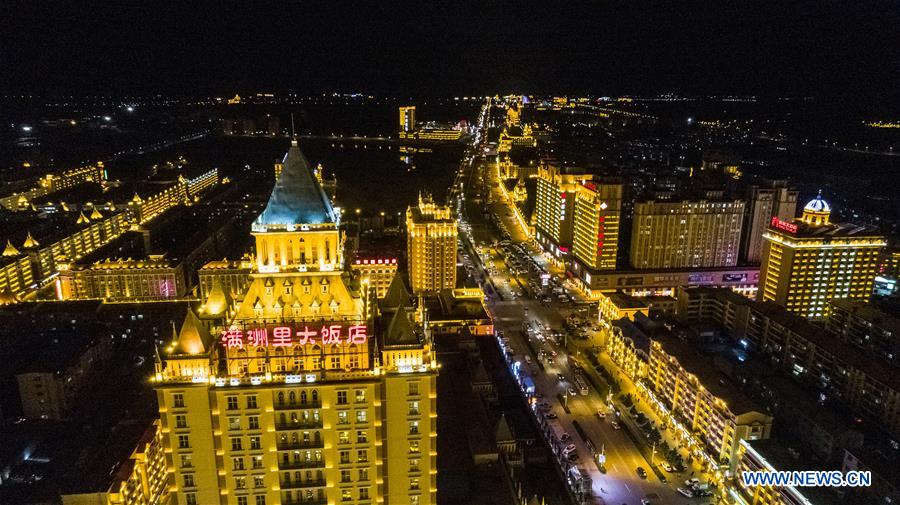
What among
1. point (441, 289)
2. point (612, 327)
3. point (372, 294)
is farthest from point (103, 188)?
point (372, 294)

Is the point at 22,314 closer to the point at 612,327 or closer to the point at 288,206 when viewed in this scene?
the point at 288,206

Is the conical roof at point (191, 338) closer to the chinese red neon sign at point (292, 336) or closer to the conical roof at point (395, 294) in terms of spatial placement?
the chinese red neon sign at point (292, 336)

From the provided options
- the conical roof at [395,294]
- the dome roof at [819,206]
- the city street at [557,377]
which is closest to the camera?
the conical roof at [395,294]

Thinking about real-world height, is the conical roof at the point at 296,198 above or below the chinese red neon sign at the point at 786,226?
above

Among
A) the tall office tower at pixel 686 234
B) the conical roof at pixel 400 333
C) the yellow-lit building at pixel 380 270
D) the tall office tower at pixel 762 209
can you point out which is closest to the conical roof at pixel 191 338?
the conical roof at pixel 400 333

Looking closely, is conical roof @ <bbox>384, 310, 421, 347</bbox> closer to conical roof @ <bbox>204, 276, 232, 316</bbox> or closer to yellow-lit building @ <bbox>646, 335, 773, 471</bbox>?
conical roof @ <bbox>204, 276, 232, 316</bbox>

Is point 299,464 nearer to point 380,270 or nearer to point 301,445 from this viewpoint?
point 301,445

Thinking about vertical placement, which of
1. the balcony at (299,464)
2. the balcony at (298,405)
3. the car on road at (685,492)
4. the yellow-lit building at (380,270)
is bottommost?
the car on road at (685,492)
